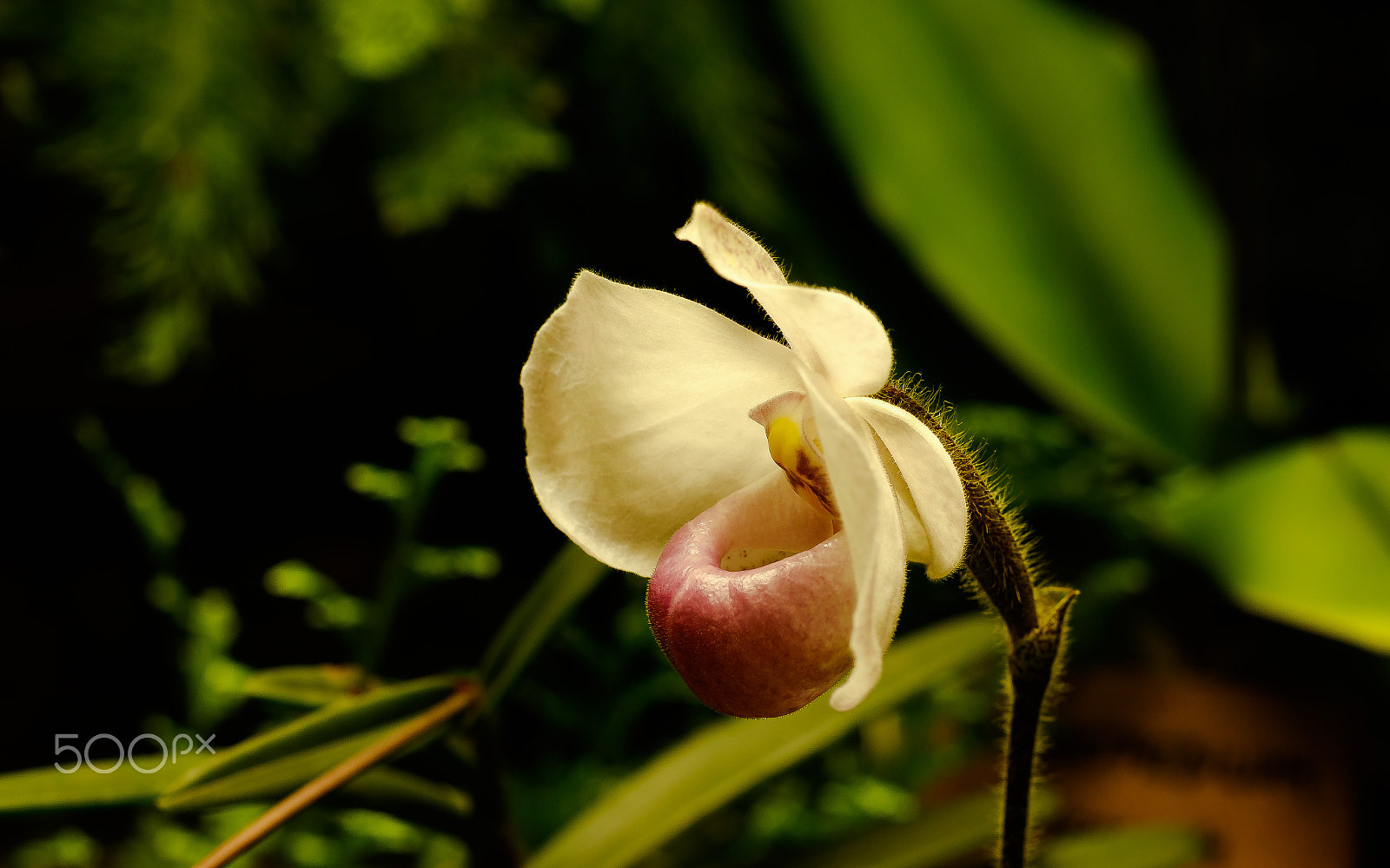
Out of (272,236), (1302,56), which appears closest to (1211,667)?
(1302,56)

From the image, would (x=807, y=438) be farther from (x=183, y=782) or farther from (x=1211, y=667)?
(x=1211, y=667)

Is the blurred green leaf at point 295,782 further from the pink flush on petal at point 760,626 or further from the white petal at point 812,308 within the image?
the white petal at point 812,308

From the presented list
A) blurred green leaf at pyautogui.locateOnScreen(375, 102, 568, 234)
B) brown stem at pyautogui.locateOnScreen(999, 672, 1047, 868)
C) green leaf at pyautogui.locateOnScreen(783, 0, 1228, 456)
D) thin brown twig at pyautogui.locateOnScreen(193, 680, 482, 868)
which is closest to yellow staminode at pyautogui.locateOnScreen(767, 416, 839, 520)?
brown stem at pyautogui.locateOnScreen(999, 672, 1047, 868)

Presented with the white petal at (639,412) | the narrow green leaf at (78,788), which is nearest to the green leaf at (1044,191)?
the white petal at (639,412)

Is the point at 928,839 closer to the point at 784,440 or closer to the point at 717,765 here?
the point at 717,765

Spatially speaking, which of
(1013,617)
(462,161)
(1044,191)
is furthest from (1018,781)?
(1044,191)

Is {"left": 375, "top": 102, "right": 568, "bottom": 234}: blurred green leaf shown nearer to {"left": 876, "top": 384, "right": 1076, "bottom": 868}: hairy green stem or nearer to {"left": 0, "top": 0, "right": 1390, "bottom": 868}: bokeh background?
{"left": 0, "top": 0, "right": 1390, "bottom": 868}: bokeh background
